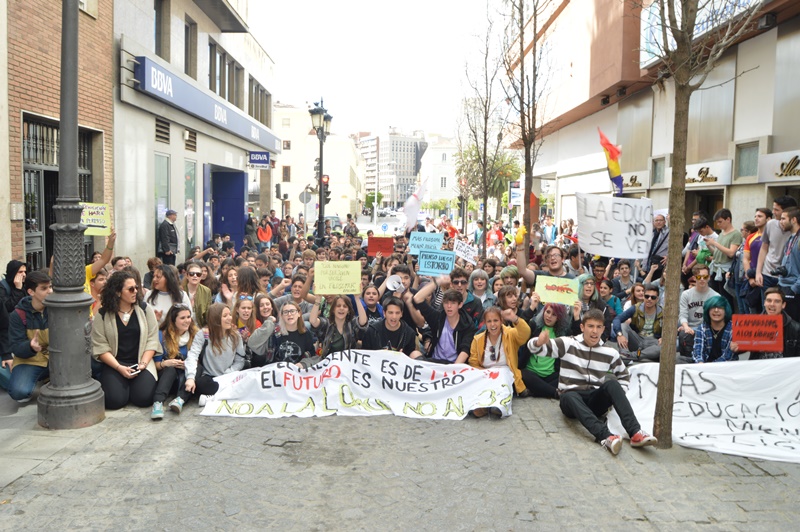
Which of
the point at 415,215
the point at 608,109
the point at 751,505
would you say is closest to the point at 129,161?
the point at 415,215

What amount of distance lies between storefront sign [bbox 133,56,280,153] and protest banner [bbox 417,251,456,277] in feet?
28.3

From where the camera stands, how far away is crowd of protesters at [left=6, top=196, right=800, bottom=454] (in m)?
7.44

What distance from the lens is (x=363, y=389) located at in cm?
791

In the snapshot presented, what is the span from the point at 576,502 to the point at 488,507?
2.22ft

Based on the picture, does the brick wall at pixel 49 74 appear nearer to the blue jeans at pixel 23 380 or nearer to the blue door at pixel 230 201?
→ the blue jeans at pixel 23 380

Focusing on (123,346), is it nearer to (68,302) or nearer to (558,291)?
(68,302)

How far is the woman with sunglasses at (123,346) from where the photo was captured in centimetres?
746

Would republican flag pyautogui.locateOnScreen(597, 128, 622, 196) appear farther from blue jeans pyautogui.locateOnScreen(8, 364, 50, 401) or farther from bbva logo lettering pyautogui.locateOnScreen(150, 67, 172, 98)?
blue jeans pyautogui.locateOnScreen(8, 364, 50, 401)

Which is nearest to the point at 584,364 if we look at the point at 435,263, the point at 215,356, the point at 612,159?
the point at 435,263

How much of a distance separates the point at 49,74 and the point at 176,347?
260 inches

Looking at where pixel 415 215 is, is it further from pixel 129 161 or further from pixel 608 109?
pixel 608 109

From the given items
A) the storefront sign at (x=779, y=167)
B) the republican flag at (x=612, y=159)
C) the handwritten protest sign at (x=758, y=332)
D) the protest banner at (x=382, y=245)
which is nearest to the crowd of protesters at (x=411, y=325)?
the handwritten protest sign at (x=758, y=332)

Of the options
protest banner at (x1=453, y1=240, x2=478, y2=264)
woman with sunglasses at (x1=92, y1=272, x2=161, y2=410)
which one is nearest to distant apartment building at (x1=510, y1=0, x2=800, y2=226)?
protest banner at (x1=453, y1=240, x2=478, y2=264)

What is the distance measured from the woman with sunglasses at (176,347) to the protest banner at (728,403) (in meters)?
4.56
